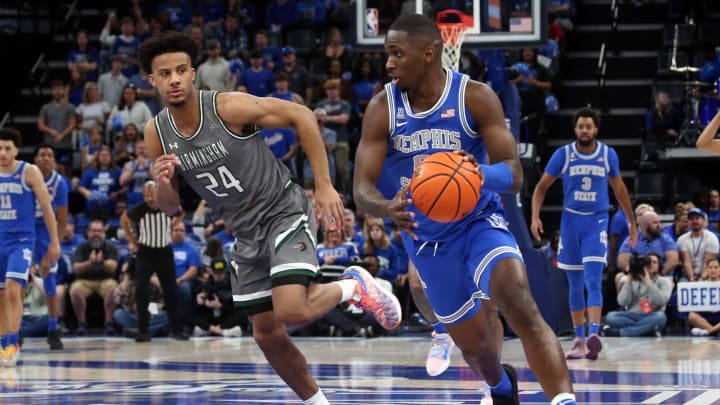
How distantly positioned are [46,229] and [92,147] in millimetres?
4941

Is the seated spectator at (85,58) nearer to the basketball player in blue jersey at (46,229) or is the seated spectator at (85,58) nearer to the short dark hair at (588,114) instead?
the basketball player in blue jersey at (46,229)

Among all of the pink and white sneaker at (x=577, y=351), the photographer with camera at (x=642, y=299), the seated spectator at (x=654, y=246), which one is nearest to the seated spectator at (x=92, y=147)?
the seated spectator at (x=654, y=246)

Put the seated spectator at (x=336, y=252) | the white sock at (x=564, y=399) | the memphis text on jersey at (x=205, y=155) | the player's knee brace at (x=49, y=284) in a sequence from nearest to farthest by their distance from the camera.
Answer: the white sock at (x=564, y=399)
the memphis text on jersey at (x=205, y=155)
the player's knee brace at (x=49, y=284)
the seated spectator at (x=336, y=252)

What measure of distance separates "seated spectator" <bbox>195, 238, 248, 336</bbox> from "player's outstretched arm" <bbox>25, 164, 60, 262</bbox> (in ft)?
11.9

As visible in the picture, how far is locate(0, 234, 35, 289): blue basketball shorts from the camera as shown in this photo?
1167 cm

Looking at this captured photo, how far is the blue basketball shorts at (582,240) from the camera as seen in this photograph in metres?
11.6

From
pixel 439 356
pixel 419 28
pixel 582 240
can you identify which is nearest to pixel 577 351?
pixel 582 240

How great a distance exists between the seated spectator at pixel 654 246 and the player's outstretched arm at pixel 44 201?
6.66 metres

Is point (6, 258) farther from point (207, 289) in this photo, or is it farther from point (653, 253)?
point (653, 253)

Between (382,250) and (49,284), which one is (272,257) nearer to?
(49,284)

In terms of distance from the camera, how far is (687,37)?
18984 millimetres

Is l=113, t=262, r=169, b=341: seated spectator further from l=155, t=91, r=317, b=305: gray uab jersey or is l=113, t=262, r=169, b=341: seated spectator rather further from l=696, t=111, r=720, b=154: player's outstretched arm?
l=696, t=111, r=720, b=154: player's outstretched arm

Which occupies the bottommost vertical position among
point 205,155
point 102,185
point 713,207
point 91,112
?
point 713,207

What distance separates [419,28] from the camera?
5.91m
